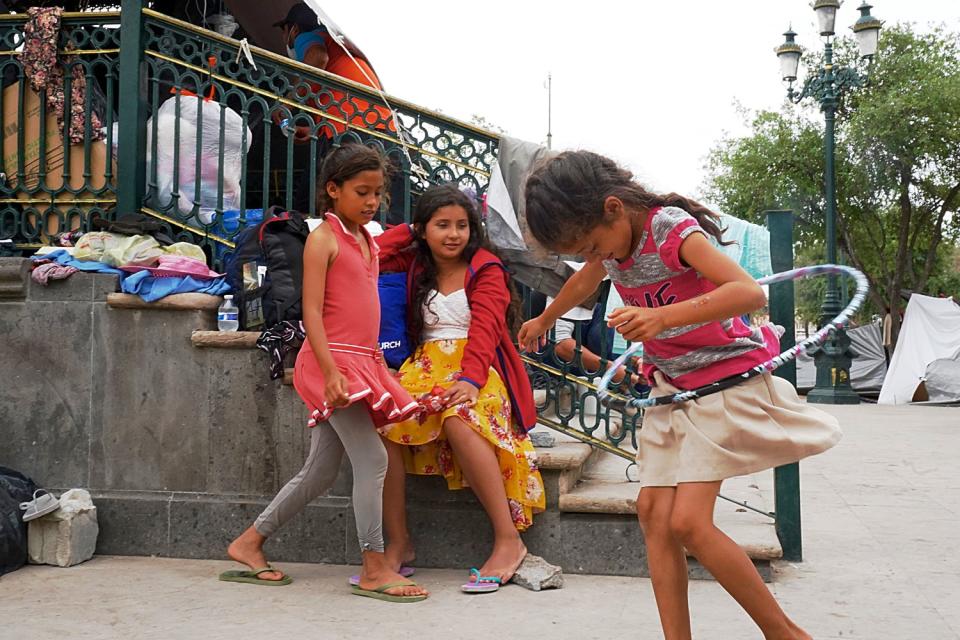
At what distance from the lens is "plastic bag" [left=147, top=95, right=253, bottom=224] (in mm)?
5676

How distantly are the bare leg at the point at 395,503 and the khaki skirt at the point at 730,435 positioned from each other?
5.51 feet

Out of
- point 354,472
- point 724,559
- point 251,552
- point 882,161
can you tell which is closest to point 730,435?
point 724,559

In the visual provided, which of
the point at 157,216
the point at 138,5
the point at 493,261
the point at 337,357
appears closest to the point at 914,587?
the point at 493,261

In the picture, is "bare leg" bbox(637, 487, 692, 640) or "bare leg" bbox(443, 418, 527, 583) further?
"bare leg" bbox(443, 418, 527, 583)

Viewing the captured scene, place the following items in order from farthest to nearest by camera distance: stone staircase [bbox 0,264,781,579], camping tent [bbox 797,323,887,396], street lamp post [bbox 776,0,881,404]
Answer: camping tent [bbox 797,323,887,396] < street lamp post [bbox 776,0,881,404] < stone staircase [bbox 0,264,781,579]

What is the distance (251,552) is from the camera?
14.4ft

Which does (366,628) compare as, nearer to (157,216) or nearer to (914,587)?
(914,587)

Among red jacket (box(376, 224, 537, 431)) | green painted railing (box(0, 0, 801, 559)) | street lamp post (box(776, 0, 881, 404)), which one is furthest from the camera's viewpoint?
street lamp post (box(776, 0, 881, 404))

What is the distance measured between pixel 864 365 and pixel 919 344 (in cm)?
197

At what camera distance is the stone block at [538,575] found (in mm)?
4234

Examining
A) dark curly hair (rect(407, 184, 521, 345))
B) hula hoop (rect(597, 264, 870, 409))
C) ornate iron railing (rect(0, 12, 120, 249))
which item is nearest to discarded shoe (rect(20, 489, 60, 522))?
ornate iron railing (rect(0, 12, 120, 249))

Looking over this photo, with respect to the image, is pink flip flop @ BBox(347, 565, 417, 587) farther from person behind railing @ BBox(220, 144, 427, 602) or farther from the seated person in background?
the seated person in background

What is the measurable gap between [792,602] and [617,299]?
2541mm

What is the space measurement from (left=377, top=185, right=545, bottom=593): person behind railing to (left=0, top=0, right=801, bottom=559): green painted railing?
680 millimetres
